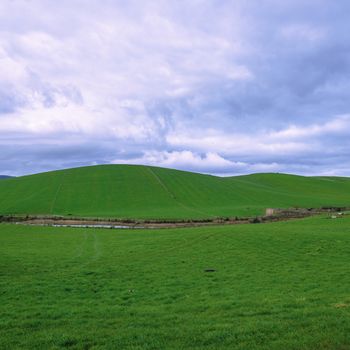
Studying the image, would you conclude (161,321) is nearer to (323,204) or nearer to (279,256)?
(279,256)

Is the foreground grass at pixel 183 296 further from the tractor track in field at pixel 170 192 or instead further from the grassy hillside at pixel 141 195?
the tractor track in field at pixel 170 192

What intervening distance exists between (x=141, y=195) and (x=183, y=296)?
8101 centimetres

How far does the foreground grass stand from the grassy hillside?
38690 mm

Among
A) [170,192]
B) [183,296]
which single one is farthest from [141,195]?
[183,296]

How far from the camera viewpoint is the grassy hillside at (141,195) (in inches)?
3068

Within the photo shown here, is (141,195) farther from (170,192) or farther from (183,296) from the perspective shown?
(183,296)

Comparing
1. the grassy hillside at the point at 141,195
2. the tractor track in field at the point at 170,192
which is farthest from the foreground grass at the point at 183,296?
the tractor track in field at the point at 170,192

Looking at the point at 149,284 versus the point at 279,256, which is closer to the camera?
the point at 149,284

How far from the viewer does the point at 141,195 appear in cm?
9725

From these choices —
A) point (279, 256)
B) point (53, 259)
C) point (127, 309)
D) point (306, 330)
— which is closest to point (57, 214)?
point (53, 259)

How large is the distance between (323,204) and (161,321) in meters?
86.7

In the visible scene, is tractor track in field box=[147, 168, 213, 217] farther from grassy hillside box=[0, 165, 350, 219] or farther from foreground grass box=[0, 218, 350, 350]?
foreground grass box=[0, 218, 350, 350]

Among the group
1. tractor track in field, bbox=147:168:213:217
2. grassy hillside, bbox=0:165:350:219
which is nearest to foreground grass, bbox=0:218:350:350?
grassy hillside, bbox=0:165:350:219

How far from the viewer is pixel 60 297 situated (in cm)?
1684
